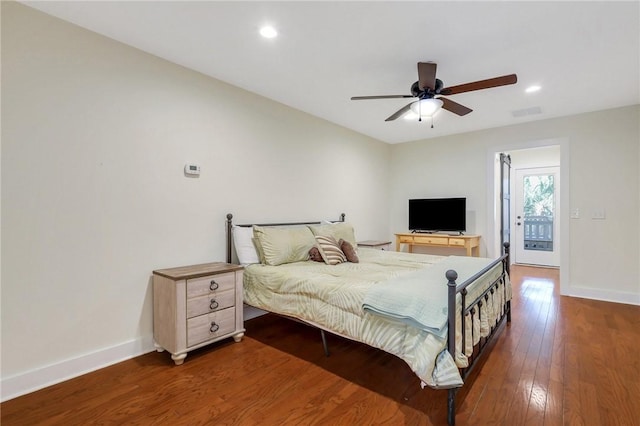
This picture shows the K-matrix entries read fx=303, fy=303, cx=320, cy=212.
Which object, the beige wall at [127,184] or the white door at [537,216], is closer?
the beige wall at [127,184]

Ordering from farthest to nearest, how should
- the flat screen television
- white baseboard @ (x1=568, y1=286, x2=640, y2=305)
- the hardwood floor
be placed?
the flat screen television, white baseboard @ (x1=568, y1=286, x2=640, y2=305), the hardwood floor

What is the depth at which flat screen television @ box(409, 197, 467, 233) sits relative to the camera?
517 centimetres

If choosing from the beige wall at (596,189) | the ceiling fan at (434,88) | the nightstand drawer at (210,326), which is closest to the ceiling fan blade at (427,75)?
the ceiling fan at (434,88)

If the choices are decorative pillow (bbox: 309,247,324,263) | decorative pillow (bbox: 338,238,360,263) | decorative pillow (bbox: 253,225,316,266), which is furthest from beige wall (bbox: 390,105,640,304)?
decorative pillow (bbox: 253,225,316,266)

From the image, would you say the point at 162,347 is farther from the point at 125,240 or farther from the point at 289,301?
the point at 289,301

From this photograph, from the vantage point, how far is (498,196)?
5242 mm

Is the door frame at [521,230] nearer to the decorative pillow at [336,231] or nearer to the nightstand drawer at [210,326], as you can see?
the decorative pillow at [336,231]

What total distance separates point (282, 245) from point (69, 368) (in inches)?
74.8

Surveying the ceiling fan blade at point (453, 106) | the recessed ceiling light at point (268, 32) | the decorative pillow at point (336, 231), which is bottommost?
the decorative pillow at point (336, 231)

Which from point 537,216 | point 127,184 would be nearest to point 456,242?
point 537,216

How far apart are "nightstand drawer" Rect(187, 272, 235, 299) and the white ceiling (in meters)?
1.94

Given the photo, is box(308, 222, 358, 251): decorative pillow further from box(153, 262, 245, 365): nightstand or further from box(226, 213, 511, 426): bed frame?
box(153, 262, 245, 365): nightstand

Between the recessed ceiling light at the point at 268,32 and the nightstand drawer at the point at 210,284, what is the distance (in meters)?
1.99

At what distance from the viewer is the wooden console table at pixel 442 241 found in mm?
4805
